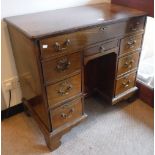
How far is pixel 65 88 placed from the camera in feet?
A: 3.90

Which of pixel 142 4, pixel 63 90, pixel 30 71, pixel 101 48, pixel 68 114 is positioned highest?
pixel 142 4

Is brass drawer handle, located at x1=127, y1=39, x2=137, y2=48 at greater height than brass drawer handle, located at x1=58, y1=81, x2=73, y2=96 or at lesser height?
greater

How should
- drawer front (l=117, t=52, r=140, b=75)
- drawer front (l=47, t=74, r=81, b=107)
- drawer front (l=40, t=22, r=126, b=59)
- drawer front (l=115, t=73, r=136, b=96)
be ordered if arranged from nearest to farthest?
drawer front (l=40, t=22, r=126, b=59)
drawer front (l=47, t=74, r=81, b=107)
drawer front (l=117, t=52, r=140, b=75)
drawer front (l=115, t=73, r=136, b=96)

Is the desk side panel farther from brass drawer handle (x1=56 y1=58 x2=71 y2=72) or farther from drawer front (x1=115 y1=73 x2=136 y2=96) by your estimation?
drawer front (x1=115 y1=73 x2=136 y2=96)

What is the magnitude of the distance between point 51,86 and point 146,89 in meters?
0.93

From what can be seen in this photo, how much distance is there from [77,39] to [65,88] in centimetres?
31

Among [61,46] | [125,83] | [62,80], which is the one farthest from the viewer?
[125,83]

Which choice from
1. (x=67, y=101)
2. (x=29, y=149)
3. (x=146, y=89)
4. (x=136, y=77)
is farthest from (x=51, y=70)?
(x=146, y=89)

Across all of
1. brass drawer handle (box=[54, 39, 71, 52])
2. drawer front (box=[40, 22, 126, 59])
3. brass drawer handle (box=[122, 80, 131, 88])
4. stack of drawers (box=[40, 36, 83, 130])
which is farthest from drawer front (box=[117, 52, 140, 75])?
brass drawer handle (box=[54, 39, 71, 52])

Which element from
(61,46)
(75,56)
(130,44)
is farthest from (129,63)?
(61,46)

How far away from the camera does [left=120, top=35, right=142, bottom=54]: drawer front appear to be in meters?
1.33

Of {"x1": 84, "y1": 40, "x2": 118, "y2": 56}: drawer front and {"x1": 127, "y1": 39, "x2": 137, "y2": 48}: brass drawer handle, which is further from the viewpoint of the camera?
{"x1": 127, "y1": 39, "x2": 137, "y2": 48}: brass drawer handle

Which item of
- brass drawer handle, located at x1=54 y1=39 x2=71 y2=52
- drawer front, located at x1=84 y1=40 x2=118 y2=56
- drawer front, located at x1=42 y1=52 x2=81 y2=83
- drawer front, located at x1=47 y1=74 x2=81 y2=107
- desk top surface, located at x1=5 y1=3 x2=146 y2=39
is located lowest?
drawer front, located at x1=47 y1=74 x2=81 y2=107

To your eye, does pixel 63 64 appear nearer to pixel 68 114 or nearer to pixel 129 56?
pixel 68 114
